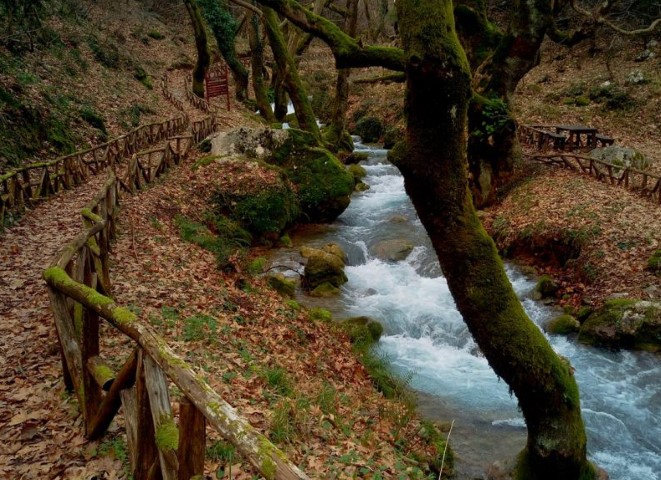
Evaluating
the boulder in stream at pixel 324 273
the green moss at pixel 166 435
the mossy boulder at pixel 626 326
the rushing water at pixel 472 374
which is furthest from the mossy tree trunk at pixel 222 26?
the green moss at pixel 166 435

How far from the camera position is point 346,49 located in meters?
5.96

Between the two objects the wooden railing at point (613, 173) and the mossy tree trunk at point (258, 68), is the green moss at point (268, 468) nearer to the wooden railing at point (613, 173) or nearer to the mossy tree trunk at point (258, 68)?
the wooden railing at point (613, 173)

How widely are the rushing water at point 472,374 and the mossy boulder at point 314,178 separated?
1.82m

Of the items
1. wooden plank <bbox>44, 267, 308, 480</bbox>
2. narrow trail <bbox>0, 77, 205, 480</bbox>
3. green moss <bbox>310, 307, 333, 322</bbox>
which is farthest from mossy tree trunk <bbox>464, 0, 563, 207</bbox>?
wooden plank <bbox>44, 267, 308, 480</bbox>

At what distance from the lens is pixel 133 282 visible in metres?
8.54

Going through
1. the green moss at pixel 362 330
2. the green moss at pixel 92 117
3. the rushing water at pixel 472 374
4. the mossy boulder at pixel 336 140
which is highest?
the green moss at pixel 92 117

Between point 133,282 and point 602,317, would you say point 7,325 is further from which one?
point 602,317

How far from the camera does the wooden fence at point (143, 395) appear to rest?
2633 mm

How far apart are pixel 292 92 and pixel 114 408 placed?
61.5ft

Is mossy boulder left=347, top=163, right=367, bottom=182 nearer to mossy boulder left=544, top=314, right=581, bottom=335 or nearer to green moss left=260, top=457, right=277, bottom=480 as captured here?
mossy boulder left=544, top=314, right=581, bottom=335

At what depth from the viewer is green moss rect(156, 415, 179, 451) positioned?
3.24 metres

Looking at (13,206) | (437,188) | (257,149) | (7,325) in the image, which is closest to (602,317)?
(437,188)

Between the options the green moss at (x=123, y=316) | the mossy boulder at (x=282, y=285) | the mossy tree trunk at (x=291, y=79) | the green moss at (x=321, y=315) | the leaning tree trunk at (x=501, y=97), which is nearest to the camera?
the green moss at (x=123, y=316)

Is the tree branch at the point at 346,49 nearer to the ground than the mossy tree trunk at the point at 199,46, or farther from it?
nearer to the ground
